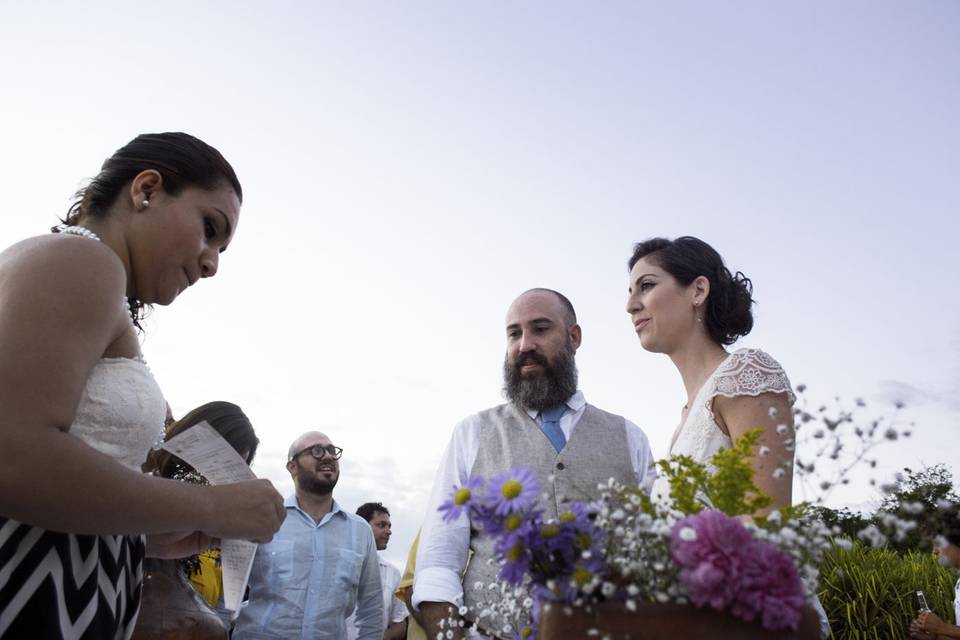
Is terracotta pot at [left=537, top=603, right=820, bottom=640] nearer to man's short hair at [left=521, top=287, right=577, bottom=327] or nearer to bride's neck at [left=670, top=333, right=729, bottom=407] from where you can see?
bride's neck at [left=670, top=333, right=729, bottom=407]

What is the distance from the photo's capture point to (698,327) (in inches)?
134

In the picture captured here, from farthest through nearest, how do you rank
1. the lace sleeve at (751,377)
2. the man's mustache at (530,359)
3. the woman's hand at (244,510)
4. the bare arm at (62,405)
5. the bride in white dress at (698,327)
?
the man's mustache at (530,359) → the bride in white dress at (698,327) → the lace sleeve at (751,377) → the woman's hand at (244,510) → the bare arm at (62,405)

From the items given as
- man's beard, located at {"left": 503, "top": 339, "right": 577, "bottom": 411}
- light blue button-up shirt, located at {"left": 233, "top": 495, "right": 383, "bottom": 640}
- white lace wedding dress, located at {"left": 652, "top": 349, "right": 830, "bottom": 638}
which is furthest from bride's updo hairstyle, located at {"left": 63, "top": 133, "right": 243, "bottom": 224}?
light blue button-up shirt, located at {"left": 233, "top": 495, "right": 383, "bottom": 640}

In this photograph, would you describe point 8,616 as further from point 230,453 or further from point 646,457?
point 646,457

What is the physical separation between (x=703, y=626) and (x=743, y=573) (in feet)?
0.37

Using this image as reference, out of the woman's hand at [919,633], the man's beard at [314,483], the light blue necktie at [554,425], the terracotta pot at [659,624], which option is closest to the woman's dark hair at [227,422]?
the light blue necktie at [554,425]

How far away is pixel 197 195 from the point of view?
2236 mm

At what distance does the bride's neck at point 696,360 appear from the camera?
129 inches

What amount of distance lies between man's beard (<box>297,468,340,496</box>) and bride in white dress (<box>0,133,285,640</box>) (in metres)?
4.25

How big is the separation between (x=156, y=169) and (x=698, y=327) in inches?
89.3

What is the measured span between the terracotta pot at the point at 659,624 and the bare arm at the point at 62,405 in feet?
3.13

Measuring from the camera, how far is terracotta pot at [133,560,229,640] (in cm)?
258

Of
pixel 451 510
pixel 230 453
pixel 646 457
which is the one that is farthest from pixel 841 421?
pixel 646 457

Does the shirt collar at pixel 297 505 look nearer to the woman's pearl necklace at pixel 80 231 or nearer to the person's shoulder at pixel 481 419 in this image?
the person's shoulder at pixel 481 419
